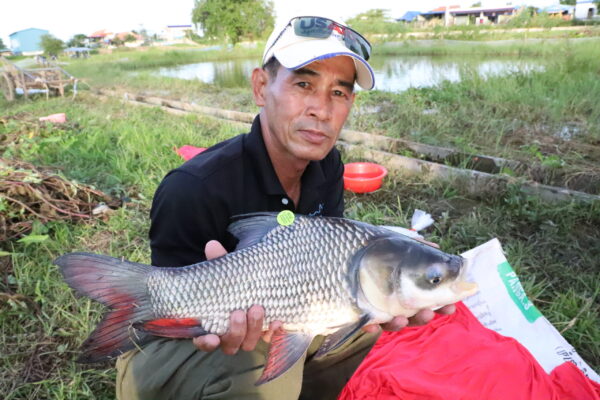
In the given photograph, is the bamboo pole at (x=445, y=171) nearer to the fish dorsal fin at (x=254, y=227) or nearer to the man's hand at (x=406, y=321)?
the man's hand at (x=406, y=321)

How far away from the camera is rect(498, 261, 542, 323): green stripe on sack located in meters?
2.22

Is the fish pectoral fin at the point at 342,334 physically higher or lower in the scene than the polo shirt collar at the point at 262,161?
lower

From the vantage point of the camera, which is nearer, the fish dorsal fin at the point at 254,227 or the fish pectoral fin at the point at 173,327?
the fish pectoral fin at the point at 173,327

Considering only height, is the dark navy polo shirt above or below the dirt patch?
above

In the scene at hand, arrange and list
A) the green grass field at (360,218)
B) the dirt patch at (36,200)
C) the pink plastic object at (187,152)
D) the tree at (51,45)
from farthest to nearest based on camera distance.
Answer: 1. the tree at (51,45)
2. the pink plastic object at (187,152)
3. the dirt patch at (36,200)
4. the green grass field at (360,218)

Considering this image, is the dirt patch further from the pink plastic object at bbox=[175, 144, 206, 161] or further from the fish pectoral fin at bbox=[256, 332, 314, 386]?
the fish pectoral fin at bbox=[256, 332, 314, 386]

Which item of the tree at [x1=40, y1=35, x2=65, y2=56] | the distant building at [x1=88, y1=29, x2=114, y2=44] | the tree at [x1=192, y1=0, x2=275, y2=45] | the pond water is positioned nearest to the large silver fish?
the pond water

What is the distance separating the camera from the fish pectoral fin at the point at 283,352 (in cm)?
126

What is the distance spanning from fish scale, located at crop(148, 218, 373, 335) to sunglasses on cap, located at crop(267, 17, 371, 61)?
861 millimetres

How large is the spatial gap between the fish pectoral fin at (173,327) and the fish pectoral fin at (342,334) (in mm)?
388

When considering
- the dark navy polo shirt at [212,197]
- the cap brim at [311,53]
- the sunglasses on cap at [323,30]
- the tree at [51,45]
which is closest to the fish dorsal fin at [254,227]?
the dark navy polo shirt at [212,197]

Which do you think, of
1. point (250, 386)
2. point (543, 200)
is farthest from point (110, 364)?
point (543, 200)

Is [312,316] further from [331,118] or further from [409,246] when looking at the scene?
[331,118]

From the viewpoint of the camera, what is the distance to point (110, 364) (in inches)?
81.3
